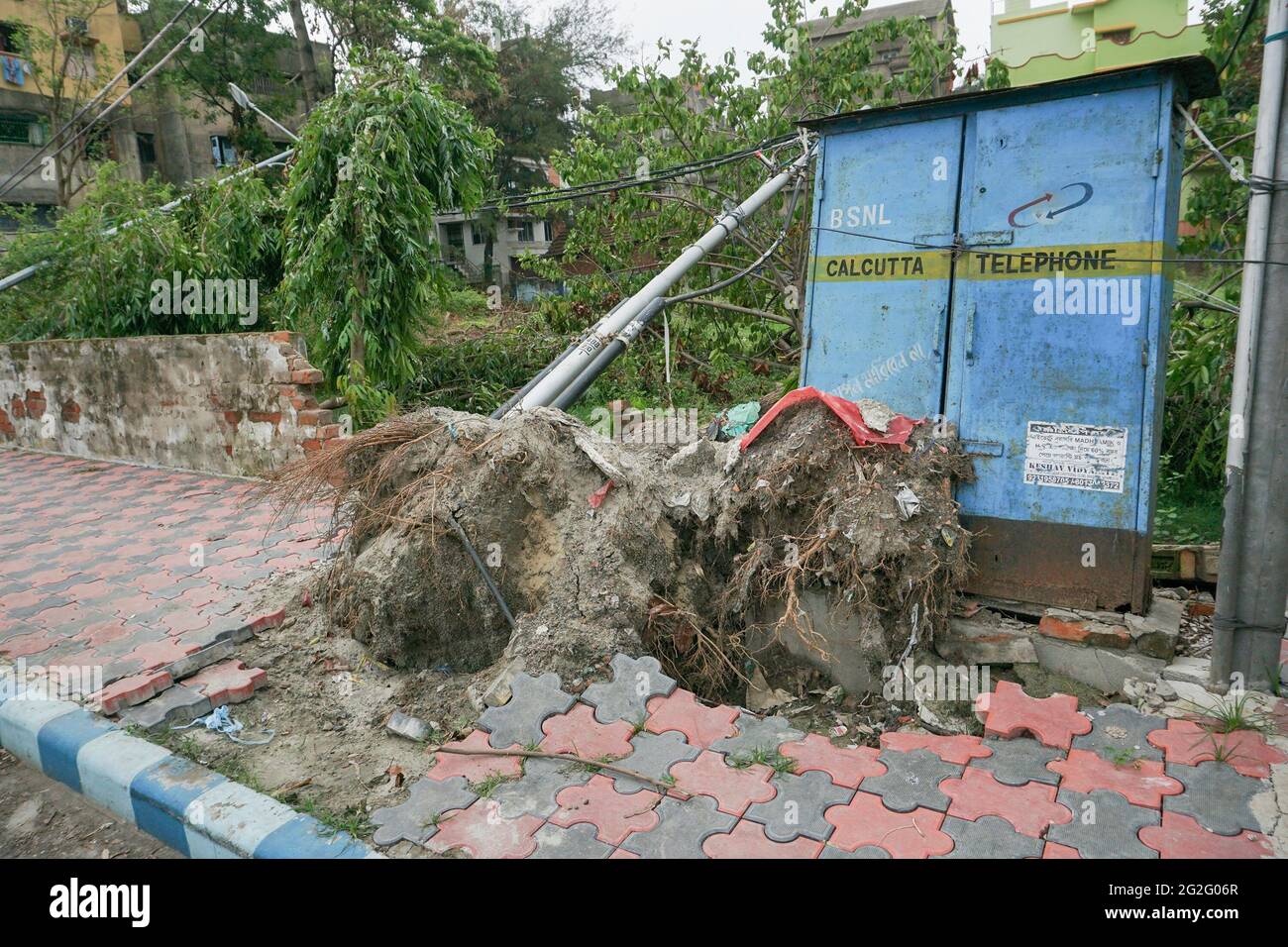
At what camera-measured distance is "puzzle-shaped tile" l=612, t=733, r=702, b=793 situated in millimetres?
2920

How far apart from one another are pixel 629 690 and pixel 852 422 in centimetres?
174

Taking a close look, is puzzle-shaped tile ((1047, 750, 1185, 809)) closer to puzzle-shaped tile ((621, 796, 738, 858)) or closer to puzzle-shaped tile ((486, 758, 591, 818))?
puzzle-shaped tile ((621, 796, 738, 858))

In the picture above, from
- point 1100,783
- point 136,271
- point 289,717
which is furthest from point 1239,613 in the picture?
point 136,271

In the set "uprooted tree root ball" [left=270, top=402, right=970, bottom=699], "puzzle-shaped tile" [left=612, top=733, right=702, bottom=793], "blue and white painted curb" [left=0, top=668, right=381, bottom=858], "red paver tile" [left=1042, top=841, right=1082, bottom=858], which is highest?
"uprooted tree root ball" [left=270, top=402, right=970, bottom=699]

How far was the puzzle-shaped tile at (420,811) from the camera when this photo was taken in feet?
8.79

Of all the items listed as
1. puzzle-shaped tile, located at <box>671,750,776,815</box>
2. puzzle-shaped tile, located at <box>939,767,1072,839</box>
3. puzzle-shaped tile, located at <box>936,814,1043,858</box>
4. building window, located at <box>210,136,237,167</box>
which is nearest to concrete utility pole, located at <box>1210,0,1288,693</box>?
puzzle-shaped tile, located at <box>939,767,1072,839</box>

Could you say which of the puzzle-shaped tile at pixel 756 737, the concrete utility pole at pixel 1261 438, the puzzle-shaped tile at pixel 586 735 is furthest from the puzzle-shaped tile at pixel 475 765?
the concrete utility pole at pixel 1261 438

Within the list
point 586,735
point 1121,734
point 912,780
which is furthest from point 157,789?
point 1121,734

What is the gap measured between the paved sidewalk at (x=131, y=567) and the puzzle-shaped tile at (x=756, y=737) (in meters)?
2.61

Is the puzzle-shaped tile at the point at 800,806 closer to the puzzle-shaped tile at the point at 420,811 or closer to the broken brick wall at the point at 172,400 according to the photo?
the puzzle-shaped tile at the point at 420,811

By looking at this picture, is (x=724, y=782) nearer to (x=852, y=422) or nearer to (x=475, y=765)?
(x=475, y=765)

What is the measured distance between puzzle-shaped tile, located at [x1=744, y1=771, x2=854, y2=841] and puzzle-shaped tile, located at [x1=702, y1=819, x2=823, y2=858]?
1.0 inches

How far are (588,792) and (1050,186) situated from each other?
3.44 m
